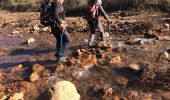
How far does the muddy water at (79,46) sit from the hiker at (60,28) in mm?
586

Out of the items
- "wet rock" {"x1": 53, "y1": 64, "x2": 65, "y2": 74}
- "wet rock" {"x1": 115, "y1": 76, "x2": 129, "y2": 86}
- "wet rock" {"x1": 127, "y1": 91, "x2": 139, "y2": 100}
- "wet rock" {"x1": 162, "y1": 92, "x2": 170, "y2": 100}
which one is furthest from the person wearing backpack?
"wet rock" {"x1": 162, "y1": 92, "x2": 170, "y2": 100}

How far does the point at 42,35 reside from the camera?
1353cm

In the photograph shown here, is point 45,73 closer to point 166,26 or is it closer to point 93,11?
point 93,11

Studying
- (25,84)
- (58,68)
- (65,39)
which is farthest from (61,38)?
(25,84)

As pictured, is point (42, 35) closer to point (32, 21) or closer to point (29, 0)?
point (32, 21)

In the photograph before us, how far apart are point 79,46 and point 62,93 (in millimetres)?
4217

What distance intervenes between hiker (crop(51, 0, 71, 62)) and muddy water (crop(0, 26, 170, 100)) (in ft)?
1.92

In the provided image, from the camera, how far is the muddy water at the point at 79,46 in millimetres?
7961

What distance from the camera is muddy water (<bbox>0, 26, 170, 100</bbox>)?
7.96 meters

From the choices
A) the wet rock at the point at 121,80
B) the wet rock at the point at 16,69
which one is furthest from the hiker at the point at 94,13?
the wet rock at the point at 121,80

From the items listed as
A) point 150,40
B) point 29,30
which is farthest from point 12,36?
point 150,40

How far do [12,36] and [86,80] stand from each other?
21.7ft

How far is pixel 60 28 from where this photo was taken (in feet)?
28.5

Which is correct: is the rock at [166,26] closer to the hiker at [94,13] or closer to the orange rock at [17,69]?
the hiker at [94,13]
